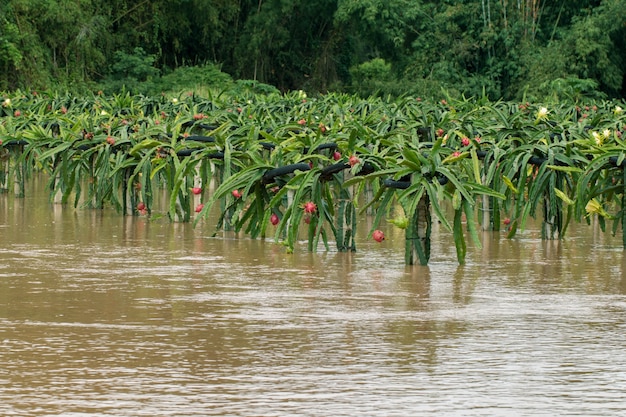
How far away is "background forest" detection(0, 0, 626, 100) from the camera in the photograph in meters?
→ 27.4

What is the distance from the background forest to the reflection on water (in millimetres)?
16117

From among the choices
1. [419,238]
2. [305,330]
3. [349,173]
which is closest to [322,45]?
[349,173]

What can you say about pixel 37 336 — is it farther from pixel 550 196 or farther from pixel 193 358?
pixel 550 196

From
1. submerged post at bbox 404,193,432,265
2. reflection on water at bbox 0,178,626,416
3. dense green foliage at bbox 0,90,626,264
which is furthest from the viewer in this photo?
dense green foliage at bbox 0,90,626,264

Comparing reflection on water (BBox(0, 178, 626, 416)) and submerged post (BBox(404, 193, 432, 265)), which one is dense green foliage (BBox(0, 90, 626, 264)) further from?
reflection on water (BBox(0, 178, 626, 416))

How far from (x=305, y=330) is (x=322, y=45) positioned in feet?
97.2

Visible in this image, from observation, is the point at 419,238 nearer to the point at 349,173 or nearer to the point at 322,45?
the point at 349,173

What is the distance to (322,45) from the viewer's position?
114 ft

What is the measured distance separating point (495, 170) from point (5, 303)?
4154 mm

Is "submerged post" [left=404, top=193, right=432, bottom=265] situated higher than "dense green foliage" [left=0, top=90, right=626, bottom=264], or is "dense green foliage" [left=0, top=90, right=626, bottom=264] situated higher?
"dense green foliage" [left=0, top=90, right=626, bottom=264]

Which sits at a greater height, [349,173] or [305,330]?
[349,173]

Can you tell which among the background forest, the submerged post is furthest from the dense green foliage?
the background forest

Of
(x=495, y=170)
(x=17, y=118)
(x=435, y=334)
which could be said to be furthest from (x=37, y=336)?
(x=17, y=118)

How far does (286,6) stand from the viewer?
32.1 metres
